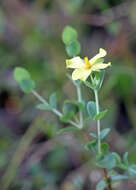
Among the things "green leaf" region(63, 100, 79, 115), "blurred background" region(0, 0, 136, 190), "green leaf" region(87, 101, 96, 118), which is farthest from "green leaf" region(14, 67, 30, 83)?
"blurred background" region(0, 0, 136, 190)

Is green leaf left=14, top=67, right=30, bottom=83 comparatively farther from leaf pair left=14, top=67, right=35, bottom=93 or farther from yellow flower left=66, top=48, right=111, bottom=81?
yellow flower left=66, top=48, right=111, bottom=81

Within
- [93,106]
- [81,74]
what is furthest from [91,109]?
[81,74]

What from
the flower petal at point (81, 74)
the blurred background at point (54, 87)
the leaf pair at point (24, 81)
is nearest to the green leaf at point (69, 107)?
the leaf pair at point (24, 81)

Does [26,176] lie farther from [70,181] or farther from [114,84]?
[114,84]

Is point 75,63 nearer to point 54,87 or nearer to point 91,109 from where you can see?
point 91,109

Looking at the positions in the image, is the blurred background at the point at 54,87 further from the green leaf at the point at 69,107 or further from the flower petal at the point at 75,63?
the flower petal at the point at 75,63

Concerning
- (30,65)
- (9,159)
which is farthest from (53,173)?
(30,65)
